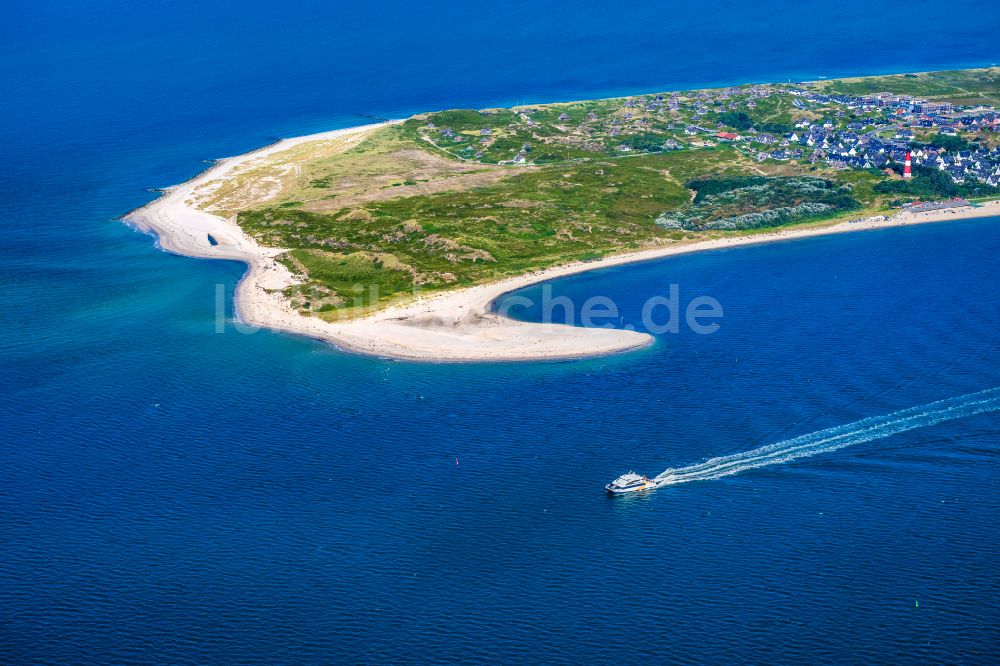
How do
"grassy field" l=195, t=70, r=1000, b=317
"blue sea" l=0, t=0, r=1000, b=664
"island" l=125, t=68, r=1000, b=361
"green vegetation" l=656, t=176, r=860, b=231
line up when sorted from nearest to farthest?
1. "blue sea" l=0, t=0, r=1000, b=664
2. "island" l=125, t=68, r=1000, b=361
3. "grassy field" l=195, t=70, r=1000, b=317
4. "green vegetation" l=656, t=176, r=860, b=231

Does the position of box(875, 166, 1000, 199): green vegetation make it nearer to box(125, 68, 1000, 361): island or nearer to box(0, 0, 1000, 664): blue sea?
box(125, 68, 1000, 361): island

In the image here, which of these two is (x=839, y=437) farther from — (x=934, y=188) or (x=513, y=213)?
(x=934, y=188)

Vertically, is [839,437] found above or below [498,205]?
below

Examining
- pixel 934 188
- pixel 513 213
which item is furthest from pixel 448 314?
pixel 934 188

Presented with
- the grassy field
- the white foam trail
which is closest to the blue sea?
the white foam trail

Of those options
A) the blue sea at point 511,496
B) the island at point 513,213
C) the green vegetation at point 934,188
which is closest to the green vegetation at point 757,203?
the island at point 513,213

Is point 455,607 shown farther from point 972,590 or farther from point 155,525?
point 972,590

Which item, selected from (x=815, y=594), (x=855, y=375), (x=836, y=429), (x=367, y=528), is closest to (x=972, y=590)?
(x=815, y=594)
